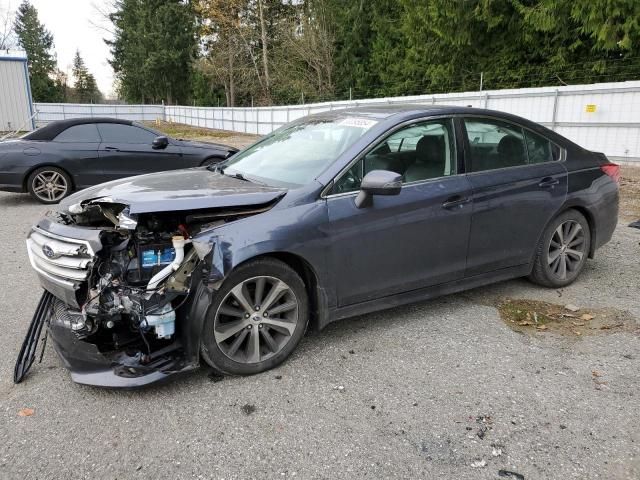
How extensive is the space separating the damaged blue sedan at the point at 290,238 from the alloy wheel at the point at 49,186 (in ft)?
17.8

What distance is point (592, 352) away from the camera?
11.8ft

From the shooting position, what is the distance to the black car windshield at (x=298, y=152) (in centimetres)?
367

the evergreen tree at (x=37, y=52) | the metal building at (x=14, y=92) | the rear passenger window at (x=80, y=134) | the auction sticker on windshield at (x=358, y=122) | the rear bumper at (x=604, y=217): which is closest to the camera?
the auction sticker on windshield at (x=358, y=122)

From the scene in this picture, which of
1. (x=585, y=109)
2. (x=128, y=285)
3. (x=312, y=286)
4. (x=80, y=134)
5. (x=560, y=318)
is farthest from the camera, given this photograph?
(x=585, y=109)

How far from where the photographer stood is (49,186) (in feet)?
28.4

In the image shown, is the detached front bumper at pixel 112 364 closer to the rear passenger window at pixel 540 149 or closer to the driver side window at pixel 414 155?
the driver side window at pixel 414 155

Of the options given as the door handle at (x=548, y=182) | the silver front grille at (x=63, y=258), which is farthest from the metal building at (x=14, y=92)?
the door handle at (x=548, y=182)

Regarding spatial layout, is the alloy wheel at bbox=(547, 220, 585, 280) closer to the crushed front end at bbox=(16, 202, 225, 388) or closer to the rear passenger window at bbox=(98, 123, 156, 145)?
the crushed front end at bbox=(16, 202, 225, 388)

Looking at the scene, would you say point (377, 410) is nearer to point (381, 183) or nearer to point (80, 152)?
point (381, 183)

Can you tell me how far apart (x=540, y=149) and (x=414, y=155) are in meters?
1.36

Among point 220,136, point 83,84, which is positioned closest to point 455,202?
point 220,136

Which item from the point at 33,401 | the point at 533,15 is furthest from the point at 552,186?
the point at 533,15

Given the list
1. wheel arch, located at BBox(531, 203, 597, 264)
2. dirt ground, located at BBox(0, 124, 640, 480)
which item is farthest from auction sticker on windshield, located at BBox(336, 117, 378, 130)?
wheel arch, located at BBox(531, 203, 597, 264)

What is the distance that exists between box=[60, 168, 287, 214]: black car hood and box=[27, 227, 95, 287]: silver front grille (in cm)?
31
